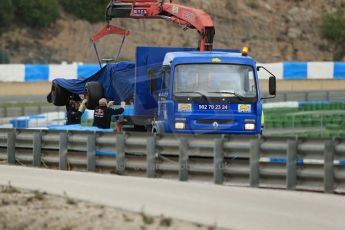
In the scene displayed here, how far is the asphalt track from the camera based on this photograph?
11.2 meters

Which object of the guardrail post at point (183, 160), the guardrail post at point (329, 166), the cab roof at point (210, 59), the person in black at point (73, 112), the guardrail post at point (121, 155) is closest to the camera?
the guardrail post at point (329, 166)

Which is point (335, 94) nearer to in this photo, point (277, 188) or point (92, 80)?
point (92, 80)

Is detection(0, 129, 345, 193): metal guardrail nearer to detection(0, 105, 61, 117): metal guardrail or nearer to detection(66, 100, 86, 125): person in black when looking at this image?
detection(66, 100, 86, 125): person in black

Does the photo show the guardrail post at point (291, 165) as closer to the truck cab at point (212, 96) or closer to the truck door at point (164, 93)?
the truck cab at point (212, 96)

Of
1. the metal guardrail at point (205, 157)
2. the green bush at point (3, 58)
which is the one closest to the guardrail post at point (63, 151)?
the metal guardrail at point (205, 157)

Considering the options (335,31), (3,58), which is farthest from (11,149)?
(335,31)

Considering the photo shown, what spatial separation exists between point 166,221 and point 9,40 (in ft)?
173

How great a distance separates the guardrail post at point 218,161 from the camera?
15109 millimetres

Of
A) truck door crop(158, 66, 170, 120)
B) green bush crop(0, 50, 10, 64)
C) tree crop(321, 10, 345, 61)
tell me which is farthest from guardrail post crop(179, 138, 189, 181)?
tree crop(321, 10, 345, 61)

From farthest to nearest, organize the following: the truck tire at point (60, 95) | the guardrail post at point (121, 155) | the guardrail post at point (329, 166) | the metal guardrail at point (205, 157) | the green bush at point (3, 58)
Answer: the green bush at point (3, 58) < the truck tire at point (60, 95) < the guardrail post at point (121, 155) < the metal guardrail at point (205, 157) < the guardrail post at point (329, 166)

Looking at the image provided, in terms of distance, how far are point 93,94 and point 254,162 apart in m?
8.03

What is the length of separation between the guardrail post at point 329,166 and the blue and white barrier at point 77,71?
31.8 metres

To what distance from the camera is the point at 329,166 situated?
14.2 meters

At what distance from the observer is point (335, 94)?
54.7m
